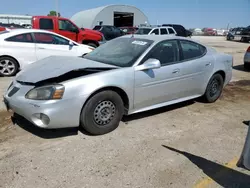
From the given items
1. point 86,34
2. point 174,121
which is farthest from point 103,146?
point 86,34

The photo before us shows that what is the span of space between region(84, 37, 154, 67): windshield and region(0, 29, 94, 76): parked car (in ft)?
12.4

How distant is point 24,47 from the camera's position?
7711mm

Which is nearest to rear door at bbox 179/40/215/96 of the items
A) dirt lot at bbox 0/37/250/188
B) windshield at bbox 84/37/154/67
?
dirt lot at bbox 0/37/250/188

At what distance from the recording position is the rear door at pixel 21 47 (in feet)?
24.6

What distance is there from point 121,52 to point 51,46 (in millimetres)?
4474

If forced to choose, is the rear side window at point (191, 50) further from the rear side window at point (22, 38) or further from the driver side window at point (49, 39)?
the rear side window at point (22, 38)

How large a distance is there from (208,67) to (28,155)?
12.3ft

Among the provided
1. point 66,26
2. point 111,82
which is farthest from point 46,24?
point 111,82

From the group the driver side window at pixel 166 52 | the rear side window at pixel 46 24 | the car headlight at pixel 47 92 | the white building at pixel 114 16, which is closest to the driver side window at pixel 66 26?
the rear side window at pixel 46 24

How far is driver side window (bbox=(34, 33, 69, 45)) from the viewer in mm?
8001

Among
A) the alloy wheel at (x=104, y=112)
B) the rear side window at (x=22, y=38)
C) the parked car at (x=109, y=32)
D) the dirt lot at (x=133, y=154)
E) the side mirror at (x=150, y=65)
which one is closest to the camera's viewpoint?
the dirt lot at (x=133, y=154)

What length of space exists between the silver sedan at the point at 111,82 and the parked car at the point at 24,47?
12.4 ft

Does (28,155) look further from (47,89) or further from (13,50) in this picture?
(13,50)

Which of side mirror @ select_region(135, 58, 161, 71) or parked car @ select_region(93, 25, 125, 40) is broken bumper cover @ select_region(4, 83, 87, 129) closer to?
side mirror @ select_region(135, 58, 161, 71)
